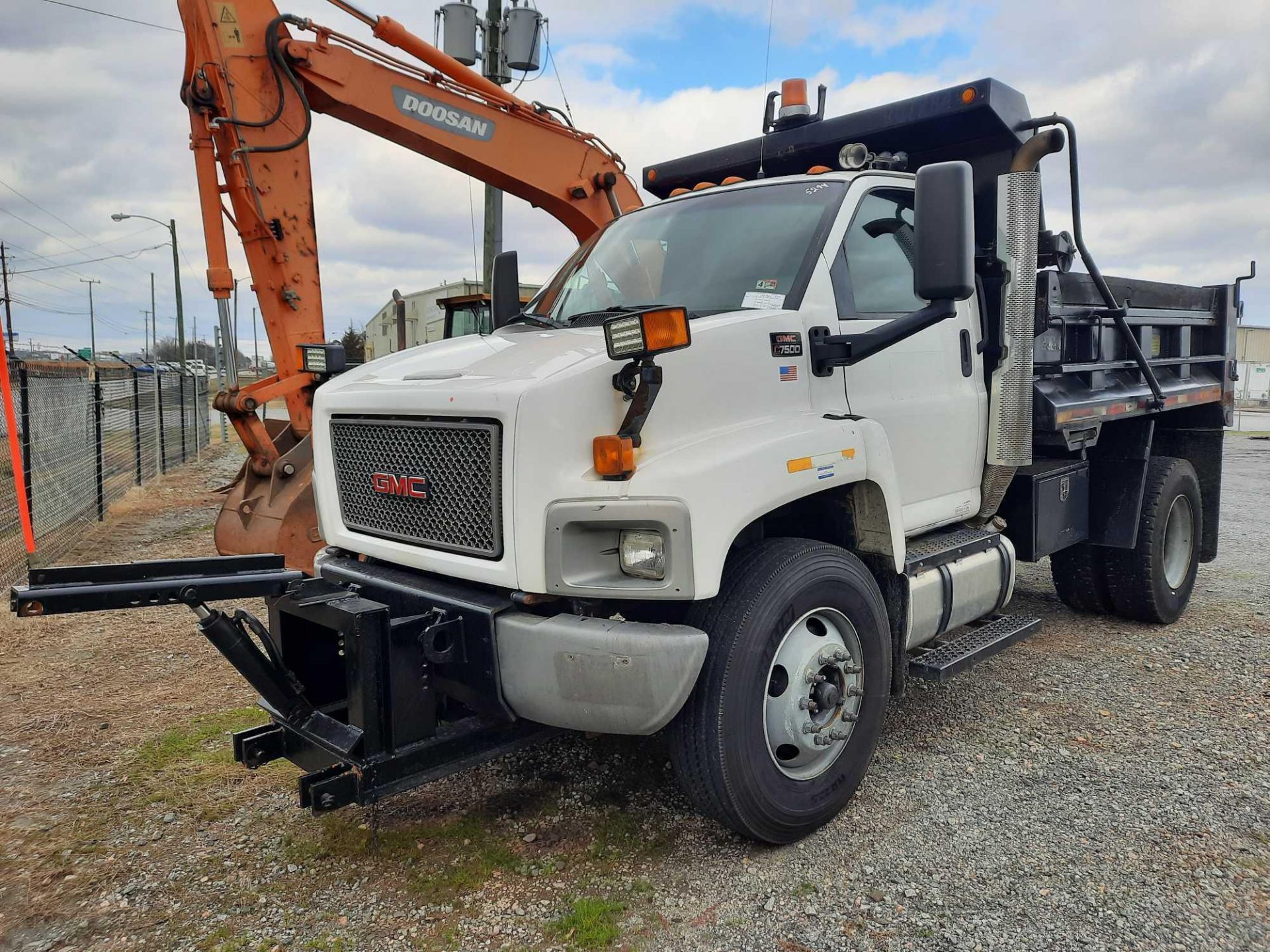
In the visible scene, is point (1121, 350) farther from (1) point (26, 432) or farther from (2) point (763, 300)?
(1) point (26, 432)

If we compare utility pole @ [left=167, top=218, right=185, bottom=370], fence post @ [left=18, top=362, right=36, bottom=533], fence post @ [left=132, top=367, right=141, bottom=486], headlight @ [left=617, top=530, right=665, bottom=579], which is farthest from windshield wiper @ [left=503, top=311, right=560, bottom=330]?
utility pole @ [left=167, top=218, right=185, bottom=370]

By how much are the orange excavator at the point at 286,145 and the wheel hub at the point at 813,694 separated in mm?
3916

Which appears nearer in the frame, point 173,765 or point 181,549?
point 173,765

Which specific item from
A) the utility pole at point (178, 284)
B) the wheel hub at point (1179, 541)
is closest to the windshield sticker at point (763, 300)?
the wheel hub at point (1179, 541)

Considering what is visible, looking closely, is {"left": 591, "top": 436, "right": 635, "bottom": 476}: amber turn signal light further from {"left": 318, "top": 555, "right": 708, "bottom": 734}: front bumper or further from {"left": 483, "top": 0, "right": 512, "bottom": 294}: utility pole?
{"left": 483, "top": 0, "right": 512, "bottom": 294}: utility pole

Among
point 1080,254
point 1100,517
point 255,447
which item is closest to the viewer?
point 1080,254

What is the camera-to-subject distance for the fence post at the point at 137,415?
13320 mm

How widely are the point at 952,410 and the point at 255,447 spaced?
4.63 meters

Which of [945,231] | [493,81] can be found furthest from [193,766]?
[493,81]

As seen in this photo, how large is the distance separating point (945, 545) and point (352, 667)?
109 inches

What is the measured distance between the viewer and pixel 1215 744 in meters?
4.23

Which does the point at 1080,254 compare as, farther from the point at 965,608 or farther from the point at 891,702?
the point at 891,702

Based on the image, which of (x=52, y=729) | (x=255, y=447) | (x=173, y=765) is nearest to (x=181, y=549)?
(x=255, y=447)

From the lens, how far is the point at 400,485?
340cm
